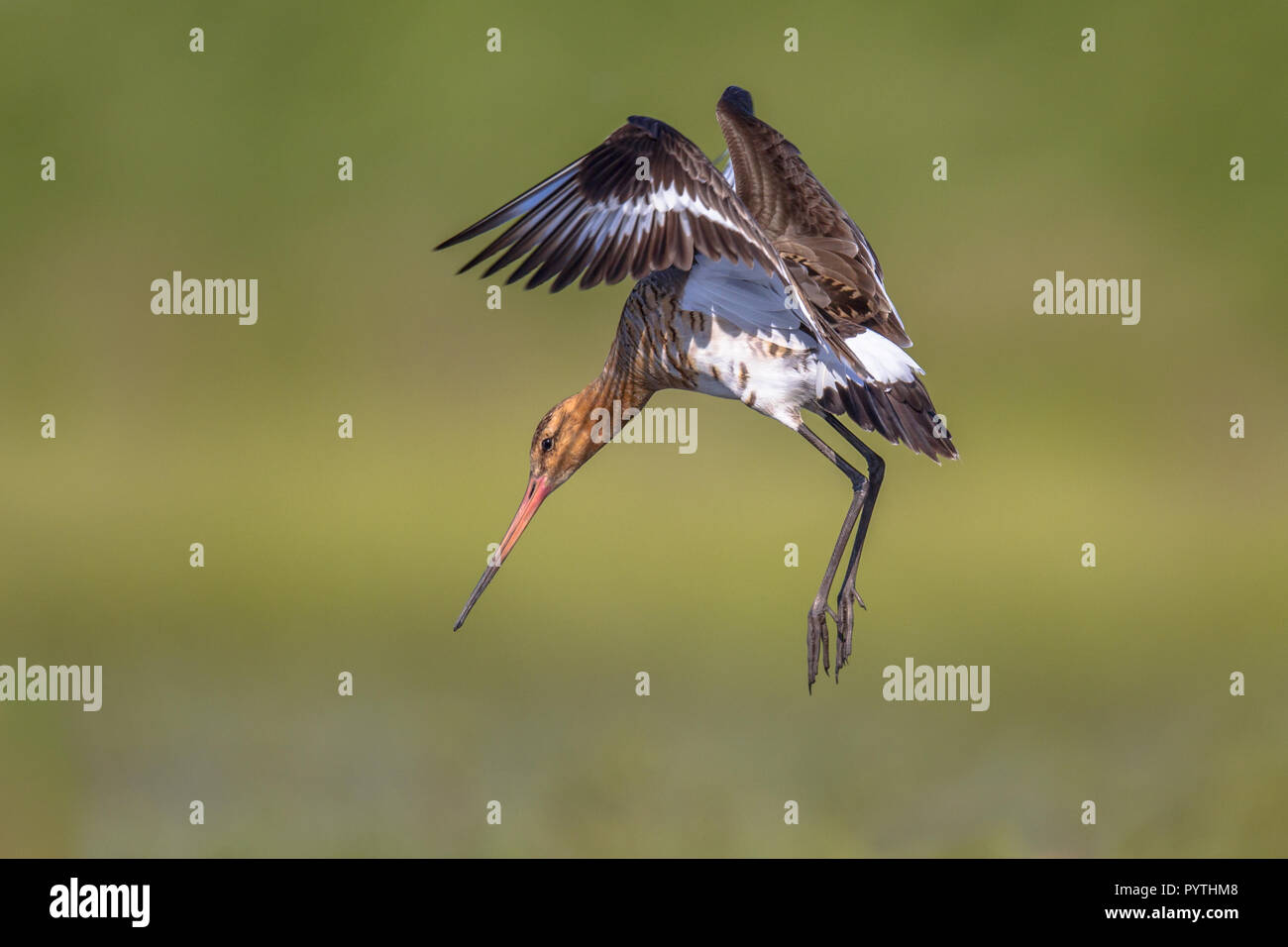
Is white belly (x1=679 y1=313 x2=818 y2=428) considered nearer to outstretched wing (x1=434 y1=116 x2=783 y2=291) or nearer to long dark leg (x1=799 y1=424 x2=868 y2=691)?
long dark leg (x1=799 y1=424 x2=868 y2=691)

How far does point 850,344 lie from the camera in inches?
312

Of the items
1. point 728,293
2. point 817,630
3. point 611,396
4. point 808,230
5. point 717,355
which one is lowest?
point 817,630

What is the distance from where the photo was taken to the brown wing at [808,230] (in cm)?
816

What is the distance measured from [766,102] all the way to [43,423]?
7.45m

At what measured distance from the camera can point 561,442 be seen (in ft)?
27.7

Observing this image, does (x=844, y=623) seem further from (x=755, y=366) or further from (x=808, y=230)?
(x=808, y=230)

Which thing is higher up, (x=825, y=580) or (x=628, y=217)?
(x=628, y=217)

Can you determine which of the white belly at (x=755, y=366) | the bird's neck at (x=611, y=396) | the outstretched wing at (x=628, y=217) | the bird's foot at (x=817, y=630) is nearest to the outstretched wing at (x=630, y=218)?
the outstretched wing at (x=628, y=217)

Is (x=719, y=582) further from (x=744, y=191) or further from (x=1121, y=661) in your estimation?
(x=744, y=191)

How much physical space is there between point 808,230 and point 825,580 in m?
1.53

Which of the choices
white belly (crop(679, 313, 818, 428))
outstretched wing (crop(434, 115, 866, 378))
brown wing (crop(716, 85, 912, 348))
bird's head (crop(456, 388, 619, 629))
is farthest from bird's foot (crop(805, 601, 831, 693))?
outstretched wing (crop(434, 115, 866, 378))

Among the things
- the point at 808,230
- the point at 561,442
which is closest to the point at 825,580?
the point at 561,442

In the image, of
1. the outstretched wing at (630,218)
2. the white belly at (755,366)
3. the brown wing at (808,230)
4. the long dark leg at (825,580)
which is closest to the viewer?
the outstretched wing at (630,218)

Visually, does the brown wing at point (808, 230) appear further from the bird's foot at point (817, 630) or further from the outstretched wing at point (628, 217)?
the bird's foot at point (817, 630)
